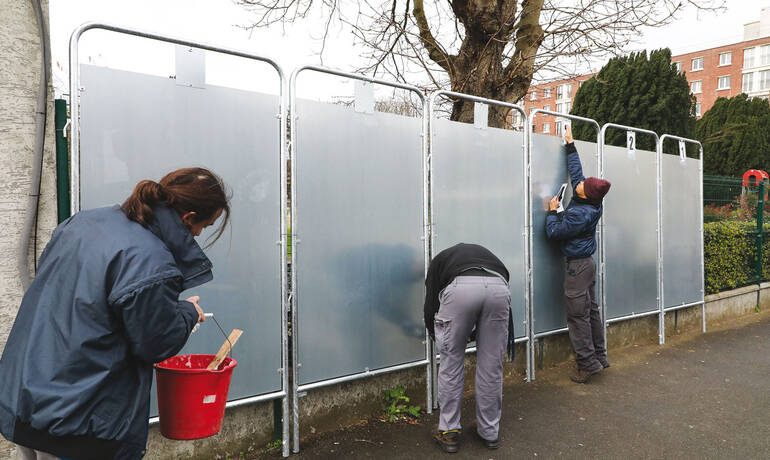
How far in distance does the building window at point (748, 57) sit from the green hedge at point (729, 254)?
44.9 meters

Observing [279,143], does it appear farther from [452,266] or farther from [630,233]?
[630,233]

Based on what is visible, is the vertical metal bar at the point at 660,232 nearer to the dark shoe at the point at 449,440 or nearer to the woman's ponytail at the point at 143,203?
the dark shoe at the point at 449,440

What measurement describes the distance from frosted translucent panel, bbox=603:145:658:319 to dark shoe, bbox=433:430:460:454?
301 centimetres

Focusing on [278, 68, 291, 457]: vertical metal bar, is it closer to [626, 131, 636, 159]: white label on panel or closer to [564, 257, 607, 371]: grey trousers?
[564, 257, 607, 371]: grey trousers

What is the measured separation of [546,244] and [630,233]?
1462 mm

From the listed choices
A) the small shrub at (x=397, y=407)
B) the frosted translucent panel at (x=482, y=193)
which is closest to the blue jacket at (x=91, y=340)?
the small shrub at (x=397, y=407)

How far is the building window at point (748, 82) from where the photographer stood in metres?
43.9

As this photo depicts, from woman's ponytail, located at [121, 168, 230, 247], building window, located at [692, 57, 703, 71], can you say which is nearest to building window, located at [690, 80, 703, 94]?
building window, located at [692, 57, 703, 71]

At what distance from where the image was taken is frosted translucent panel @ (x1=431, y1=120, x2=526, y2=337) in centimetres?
444

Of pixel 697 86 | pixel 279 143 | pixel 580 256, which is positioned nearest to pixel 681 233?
pixel 580 256

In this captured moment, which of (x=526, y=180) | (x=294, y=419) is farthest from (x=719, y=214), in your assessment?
(x=294, y=419)

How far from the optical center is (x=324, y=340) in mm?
3742

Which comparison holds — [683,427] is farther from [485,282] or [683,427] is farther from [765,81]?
[765,81]

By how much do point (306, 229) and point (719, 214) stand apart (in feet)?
23.4
